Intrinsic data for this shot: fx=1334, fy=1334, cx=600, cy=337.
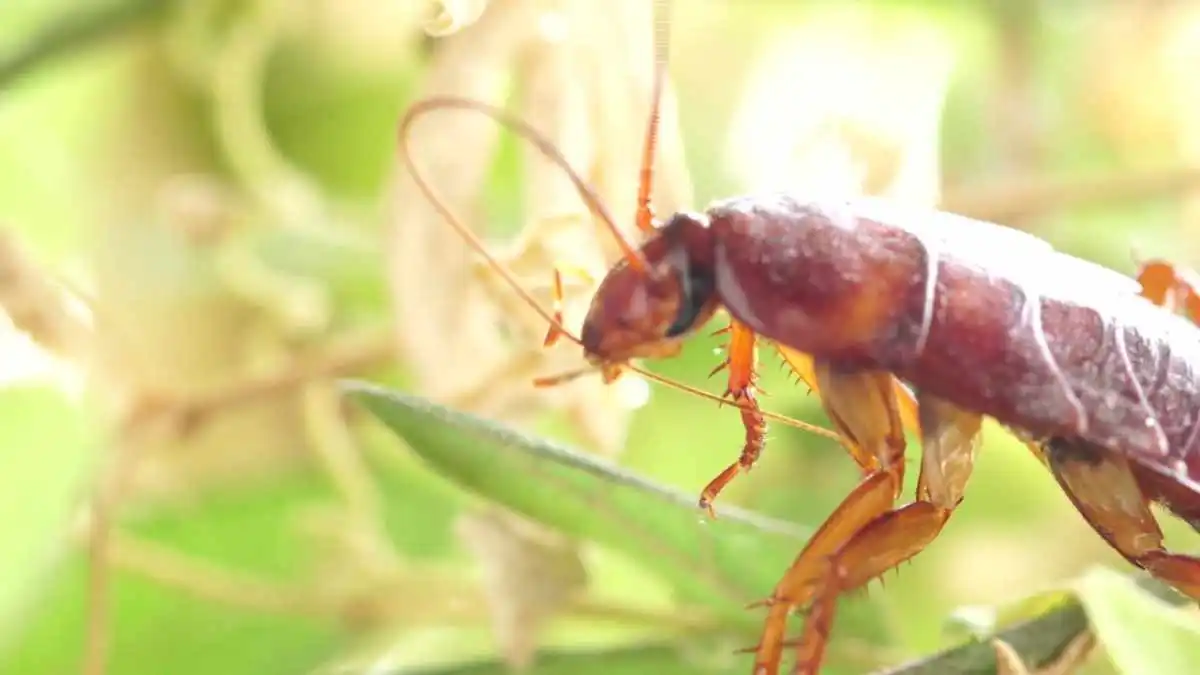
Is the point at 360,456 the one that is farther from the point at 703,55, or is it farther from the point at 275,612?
the point at 703,55

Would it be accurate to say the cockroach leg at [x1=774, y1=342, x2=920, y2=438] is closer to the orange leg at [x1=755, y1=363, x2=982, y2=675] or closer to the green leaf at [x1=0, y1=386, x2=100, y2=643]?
the orange leg at [x1=755, y1=363, x2=982, y2=675]

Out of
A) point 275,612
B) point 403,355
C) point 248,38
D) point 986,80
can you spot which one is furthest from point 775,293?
point 986,80

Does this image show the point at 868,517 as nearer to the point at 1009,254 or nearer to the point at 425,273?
the point at 1009,254

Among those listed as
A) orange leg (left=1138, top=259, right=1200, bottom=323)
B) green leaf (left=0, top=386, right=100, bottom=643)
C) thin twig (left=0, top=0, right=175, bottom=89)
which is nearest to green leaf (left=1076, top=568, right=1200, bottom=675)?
orange leg (left=1138, top=259, right=1200, bottom=323)

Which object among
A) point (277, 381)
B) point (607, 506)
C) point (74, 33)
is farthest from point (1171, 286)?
point (74, 33)

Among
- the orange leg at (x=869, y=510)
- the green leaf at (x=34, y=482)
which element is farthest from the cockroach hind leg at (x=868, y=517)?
the green leaf at (x=34, y=482)

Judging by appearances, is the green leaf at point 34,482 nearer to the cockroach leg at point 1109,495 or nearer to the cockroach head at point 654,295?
the cockroach head at point 654,295

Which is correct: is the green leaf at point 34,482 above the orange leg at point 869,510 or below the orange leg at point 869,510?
above

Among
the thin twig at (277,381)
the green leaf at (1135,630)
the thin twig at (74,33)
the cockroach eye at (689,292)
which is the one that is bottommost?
the green leaf at (1135,630)
